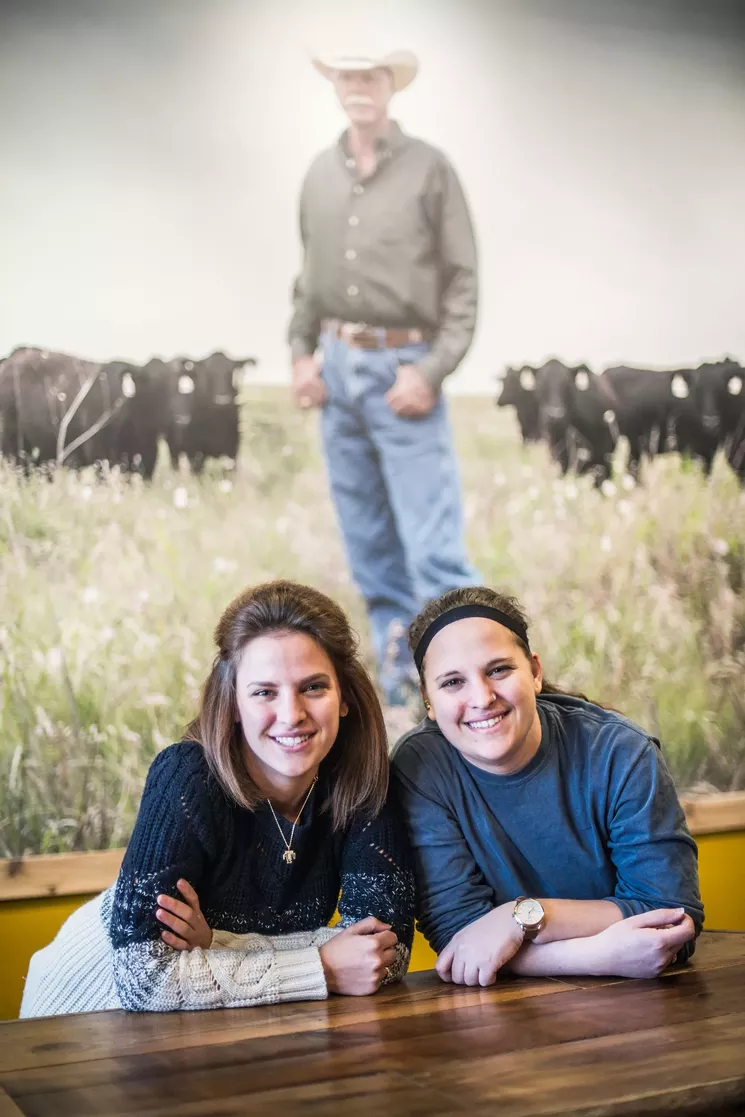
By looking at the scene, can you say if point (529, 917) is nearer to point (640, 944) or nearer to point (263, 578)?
point (640, 944)

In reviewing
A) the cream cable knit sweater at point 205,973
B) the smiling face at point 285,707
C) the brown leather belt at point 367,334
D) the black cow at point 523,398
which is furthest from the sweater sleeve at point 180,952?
the black cow at point 523,398

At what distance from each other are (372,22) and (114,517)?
1.45 m

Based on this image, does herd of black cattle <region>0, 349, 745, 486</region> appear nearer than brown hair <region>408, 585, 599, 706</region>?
No

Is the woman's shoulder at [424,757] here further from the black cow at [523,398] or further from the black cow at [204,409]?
the black cow at [523,398]

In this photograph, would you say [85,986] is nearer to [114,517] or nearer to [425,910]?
[425,910]

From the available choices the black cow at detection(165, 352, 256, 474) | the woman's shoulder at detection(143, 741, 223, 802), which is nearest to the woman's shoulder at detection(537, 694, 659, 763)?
the woman's shoulder at detection(143, 741, 223, 802)

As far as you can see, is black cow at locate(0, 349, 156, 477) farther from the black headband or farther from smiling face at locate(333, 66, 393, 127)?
the black headband

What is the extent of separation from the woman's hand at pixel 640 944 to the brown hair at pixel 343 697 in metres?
0.39

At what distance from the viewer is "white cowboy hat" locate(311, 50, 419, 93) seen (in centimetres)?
306

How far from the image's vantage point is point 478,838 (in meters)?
1.92

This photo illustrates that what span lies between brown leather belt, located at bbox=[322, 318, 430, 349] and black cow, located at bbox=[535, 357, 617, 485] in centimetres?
43

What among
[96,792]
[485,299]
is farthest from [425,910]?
[485,299]

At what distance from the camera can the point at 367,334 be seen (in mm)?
3033

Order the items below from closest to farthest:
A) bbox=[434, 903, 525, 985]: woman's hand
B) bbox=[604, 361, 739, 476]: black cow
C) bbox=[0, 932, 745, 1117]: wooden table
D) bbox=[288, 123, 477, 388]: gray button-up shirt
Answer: bbox=[0, 932, 745, 1117]: wooden table
bbox=[434, 903, 525, 985]: woman's hand
bbox=[288, 123, 477, 388]: gray button-up shirt
bbox=[604, 361, 739, 476]: black cow
